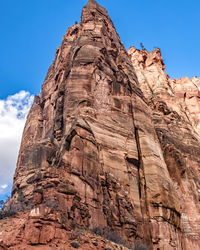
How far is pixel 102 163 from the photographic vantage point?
19.8 metres

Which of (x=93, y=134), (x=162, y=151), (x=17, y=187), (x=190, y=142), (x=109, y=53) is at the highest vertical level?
(x=109, y=53)

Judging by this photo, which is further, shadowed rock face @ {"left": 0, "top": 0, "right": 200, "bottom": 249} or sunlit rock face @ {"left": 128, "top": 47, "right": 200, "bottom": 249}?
sunlit rock face @ {"left": 128, "top": 47, "right": 200, "bottom": 249}

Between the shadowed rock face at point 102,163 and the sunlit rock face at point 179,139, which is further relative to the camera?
the sunlit rock face at point 179,139

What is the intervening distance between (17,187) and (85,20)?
21.0 m

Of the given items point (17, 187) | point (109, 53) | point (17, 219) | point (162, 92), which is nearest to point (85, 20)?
point (109, 53)

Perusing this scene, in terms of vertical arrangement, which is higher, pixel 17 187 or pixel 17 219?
pixel 17 187

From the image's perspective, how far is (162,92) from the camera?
129ft

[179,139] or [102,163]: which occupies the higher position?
[179,139]

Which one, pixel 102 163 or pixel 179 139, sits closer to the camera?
pixel 102 163

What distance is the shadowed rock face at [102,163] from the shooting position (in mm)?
14797

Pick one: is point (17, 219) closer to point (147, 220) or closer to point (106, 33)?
point (147, 220)

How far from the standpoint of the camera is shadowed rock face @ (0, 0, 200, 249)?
14.8 meters

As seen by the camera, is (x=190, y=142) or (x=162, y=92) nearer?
(x=190, y=142)

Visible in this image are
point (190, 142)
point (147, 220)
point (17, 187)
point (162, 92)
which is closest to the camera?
point (147, 220)
